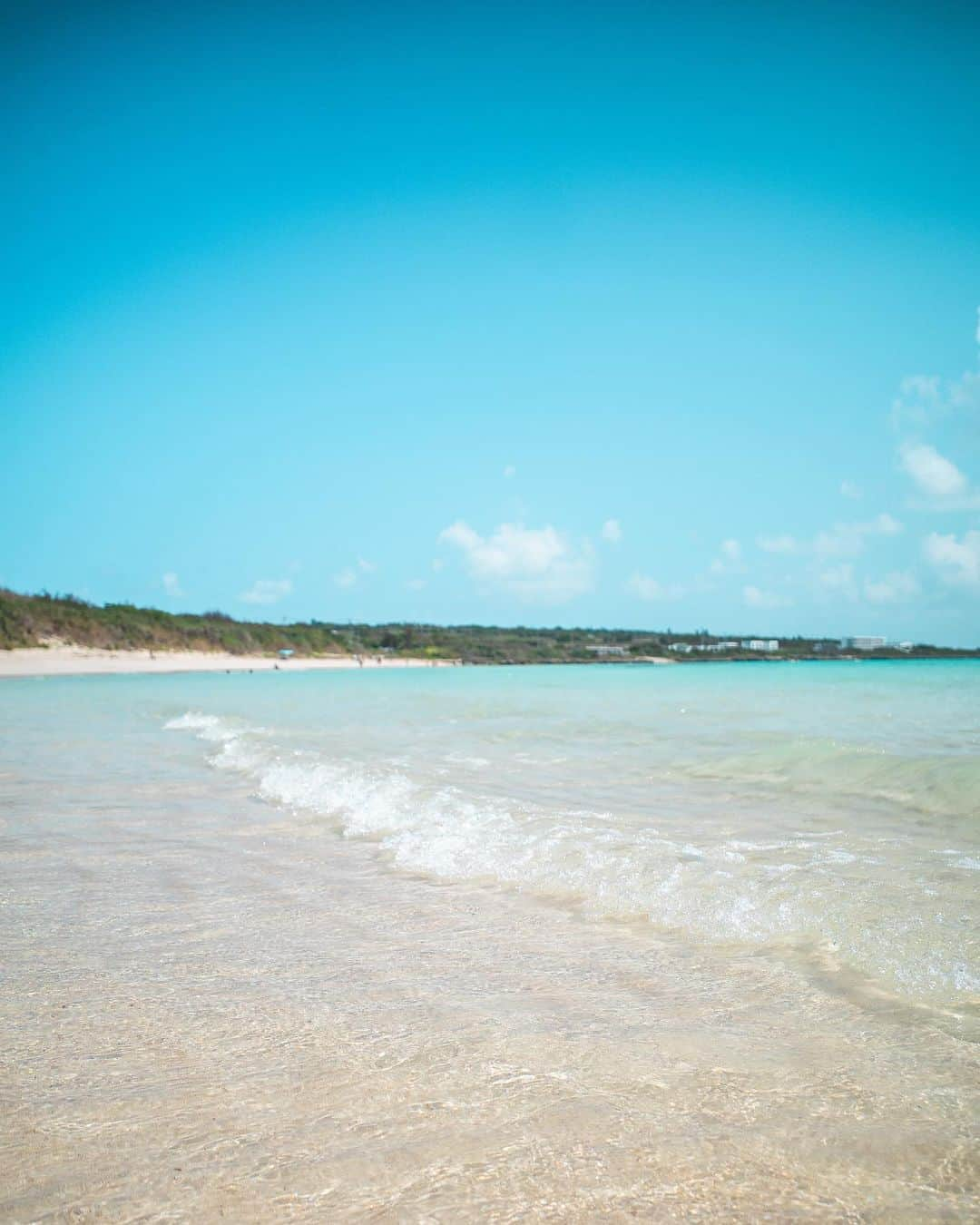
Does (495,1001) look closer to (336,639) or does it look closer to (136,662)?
(136,662)

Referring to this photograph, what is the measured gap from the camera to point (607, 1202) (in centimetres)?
191

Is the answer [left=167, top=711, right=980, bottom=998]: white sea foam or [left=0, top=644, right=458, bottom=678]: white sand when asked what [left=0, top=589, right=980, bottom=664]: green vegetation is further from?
[left=167, top=711, right=980, bottom=998]: white sea foam

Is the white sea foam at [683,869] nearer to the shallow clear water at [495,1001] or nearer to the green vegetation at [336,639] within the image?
the shallow clear water at [495,1001]

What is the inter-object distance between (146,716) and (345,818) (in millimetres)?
13189

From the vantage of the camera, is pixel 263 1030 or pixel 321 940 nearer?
pixel 263 1030

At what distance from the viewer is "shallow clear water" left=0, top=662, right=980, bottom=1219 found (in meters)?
2.03

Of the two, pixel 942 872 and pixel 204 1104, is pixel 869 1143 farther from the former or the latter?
pixel 942 872

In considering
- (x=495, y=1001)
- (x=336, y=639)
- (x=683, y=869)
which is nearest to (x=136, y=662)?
(x=336, y=639)

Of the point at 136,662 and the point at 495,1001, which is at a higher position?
the point at 136,662

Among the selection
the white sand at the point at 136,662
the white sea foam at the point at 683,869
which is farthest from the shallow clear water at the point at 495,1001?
the white sand at the point at 136,662

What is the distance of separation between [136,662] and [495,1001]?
2185 inches

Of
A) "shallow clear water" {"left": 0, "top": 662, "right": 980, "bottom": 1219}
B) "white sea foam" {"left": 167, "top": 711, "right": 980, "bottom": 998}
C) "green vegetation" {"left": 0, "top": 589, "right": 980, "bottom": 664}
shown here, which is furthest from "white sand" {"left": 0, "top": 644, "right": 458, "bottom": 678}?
"white sea foam" {"left": 167, "top": 711, "right": 980, "bottom": 998}

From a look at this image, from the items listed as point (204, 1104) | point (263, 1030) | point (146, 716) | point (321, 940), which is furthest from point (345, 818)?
point (146, 716)

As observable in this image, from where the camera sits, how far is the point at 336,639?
9156cm
